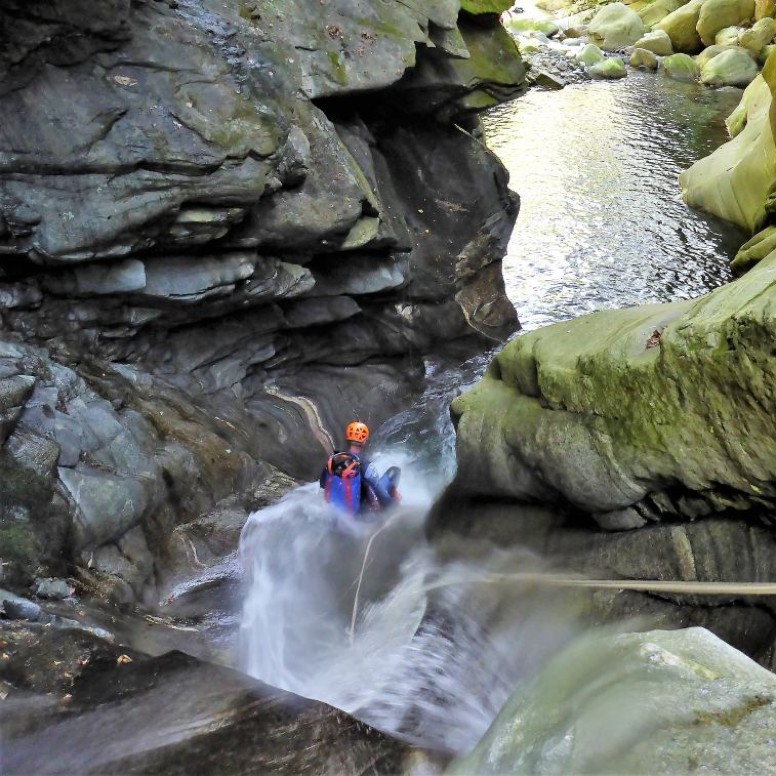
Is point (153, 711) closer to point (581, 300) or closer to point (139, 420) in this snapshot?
point (139, 420)

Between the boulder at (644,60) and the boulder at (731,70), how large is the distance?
4999mm

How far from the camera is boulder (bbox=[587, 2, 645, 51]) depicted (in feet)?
151

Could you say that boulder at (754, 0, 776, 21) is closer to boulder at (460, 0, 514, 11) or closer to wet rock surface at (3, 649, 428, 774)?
boulder at (460, 0, 514, 11)

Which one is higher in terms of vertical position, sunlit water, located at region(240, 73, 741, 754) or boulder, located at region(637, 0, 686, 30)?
boulder, located at region(637, 0, 686, 30)

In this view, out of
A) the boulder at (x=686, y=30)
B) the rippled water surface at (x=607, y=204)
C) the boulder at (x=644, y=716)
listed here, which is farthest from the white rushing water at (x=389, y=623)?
the boulder at (x=686, y=30)

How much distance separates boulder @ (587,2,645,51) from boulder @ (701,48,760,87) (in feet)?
34.5

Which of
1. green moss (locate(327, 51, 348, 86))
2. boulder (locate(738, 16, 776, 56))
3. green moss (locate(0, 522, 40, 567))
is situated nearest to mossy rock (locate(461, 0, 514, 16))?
green moss (locate(327, 51, 348, 86))

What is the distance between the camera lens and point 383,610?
27.3 feet

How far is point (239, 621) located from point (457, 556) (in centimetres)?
280

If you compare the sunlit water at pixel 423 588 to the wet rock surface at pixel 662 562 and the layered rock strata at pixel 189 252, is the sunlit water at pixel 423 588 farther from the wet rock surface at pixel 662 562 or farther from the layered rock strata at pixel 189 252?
the layered rock strata at pixel 189 252

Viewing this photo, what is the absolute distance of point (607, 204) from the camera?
75.5ft

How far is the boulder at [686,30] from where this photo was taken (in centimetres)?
4397

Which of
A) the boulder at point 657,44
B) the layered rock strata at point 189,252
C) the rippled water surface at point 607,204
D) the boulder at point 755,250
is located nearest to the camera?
the layered rock strata at point 189,252

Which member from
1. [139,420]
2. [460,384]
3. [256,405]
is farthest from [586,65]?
[139,420]
